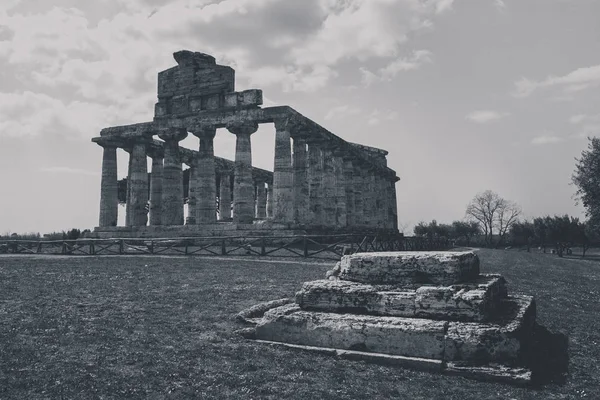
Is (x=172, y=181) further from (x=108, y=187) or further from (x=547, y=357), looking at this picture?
(x=547, y=357)

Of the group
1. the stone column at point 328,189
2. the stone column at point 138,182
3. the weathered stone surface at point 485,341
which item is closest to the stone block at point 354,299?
the weathered stone surface at point 485,341

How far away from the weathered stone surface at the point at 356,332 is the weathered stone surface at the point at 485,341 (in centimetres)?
14

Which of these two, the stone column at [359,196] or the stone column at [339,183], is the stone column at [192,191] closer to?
the stone column at [339,183]

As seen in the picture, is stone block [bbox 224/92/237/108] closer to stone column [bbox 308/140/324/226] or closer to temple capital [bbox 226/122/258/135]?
temple capital [bbox 226/122/258/135]

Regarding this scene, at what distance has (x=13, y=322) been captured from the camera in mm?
7078

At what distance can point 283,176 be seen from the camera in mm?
27688

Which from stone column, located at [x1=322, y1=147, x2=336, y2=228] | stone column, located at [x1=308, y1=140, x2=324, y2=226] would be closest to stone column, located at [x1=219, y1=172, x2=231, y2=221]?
stone column, located at [x1=308, y1=140, x2=324, y2=226]

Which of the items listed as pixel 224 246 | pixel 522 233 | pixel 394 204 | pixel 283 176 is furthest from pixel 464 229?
pixel 224 246

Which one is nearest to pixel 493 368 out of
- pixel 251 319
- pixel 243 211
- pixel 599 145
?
pixel 251 319

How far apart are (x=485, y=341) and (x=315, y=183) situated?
2796 cm

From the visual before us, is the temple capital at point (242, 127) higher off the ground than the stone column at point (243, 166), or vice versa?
the temple capital at point (242, 127)

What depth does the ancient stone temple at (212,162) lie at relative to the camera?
2773 cm

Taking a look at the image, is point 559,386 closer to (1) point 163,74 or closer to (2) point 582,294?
(2) point 582,294

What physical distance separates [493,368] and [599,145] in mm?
35534
